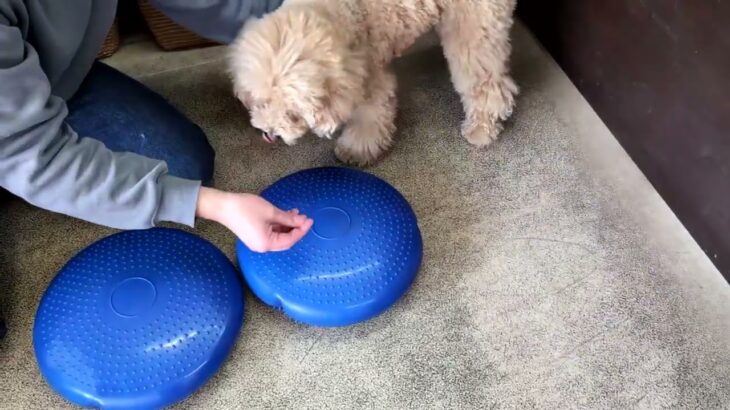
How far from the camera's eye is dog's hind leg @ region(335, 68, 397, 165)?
1192 mm

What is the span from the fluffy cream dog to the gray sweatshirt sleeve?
205 millimetres

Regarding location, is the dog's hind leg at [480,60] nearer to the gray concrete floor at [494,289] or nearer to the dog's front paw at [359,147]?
the gray concrete floor at [494,289]

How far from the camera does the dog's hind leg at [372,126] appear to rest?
46.9 inches

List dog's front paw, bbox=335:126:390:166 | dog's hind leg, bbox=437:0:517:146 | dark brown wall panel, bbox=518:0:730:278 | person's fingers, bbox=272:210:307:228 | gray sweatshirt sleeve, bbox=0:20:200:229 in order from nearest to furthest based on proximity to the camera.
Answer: gray sweatshirt sleeve, bbox=0:20:200:229 → person's fingers, bbox=272:210:307:228 → dark brown wall panel, bbox=518:0:730:278 → dog's hind leg, bbox=437:0:517:146 → dog's front paw, bbox=335:126:390:166

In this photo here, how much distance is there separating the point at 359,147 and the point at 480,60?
0.93ft

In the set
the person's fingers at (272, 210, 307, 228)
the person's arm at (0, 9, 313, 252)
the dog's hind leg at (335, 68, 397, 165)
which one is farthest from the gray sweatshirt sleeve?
the dog's hind leg at (335, 68, 397, 165)

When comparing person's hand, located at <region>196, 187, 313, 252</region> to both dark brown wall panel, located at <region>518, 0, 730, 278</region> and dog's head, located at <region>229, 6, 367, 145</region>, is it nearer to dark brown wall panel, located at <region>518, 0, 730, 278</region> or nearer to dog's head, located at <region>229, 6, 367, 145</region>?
dog's head, located at <region>229, 6, 367, 145</region>

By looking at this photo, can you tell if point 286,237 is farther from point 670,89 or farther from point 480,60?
point 670,89

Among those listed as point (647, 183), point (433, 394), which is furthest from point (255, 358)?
point (647, 183)

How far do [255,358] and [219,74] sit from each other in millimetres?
723

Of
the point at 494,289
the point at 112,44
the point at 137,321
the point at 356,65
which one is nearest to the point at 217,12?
the point at 356,65

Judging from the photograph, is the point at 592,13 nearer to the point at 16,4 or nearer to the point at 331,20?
the point at 331,20

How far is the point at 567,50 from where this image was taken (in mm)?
1441

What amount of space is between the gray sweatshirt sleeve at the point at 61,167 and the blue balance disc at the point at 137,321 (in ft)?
0.51
